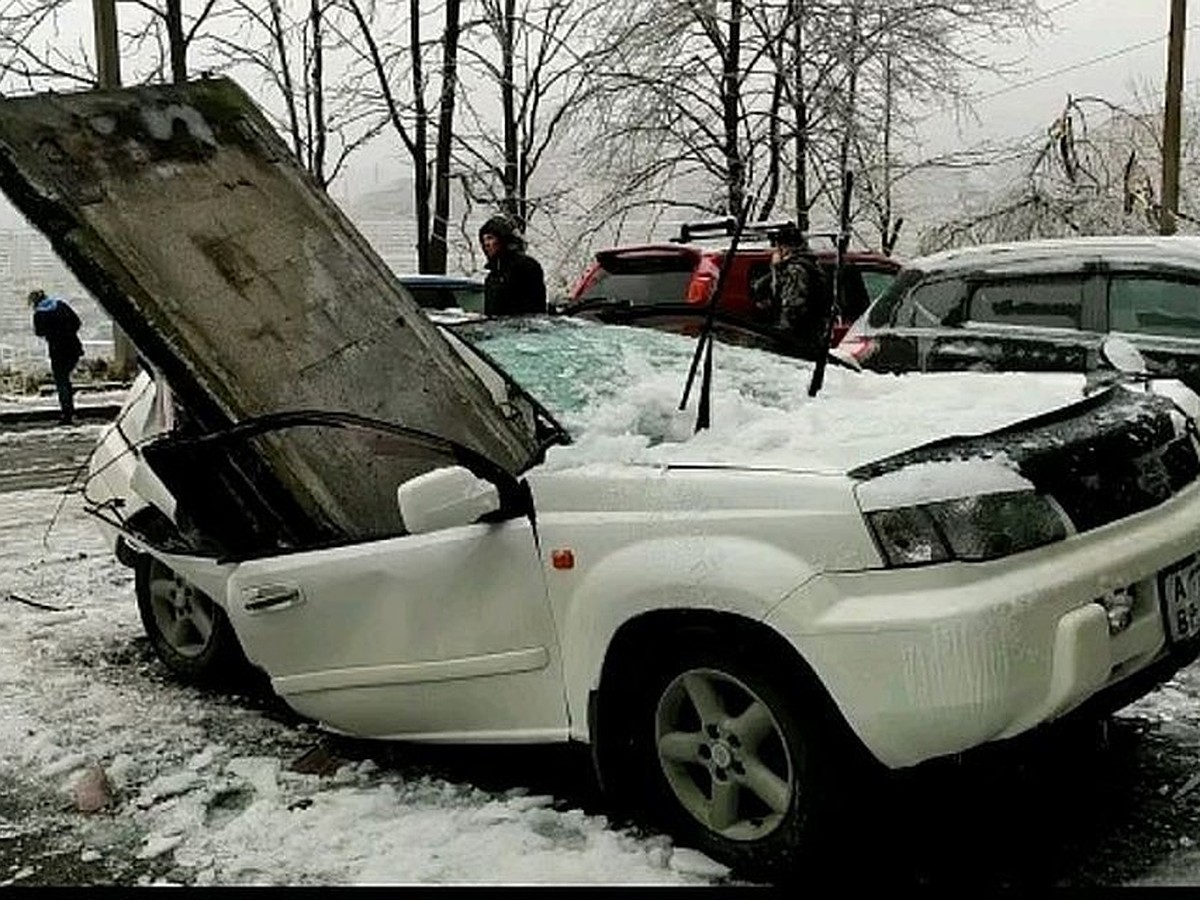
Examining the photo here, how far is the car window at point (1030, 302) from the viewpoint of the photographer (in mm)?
7035

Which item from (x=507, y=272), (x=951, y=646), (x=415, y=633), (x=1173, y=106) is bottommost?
(x=415, y=633)

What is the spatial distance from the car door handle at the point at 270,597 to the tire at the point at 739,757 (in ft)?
3.76

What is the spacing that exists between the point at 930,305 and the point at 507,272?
9.69 feet

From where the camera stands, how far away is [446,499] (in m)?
3.64

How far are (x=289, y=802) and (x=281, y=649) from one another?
1.47 feet

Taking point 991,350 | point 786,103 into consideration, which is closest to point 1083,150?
point 786,103

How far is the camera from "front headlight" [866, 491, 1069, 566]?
10.2 ft

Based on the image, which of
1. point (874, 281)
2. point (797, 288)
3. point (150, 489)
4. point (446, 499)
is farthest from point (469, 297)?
point (446, 499)

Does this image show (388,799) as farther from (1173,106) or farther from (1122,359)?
(1173,106)

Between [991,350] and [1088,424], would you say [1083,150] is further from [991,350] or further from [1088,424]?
[1088,424]

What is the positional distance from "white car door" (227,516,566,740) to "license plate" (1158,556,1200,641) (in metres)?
1.49

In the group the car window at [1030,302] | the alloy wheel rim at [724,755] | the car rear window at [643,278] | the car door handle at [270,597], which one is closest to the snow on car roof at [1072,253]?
the car window at [1030,302]

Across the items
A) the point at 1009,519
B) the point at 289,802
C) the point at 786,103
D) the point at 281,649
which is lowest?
the point at 289,802

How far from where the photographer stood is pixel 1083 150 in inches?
1167
